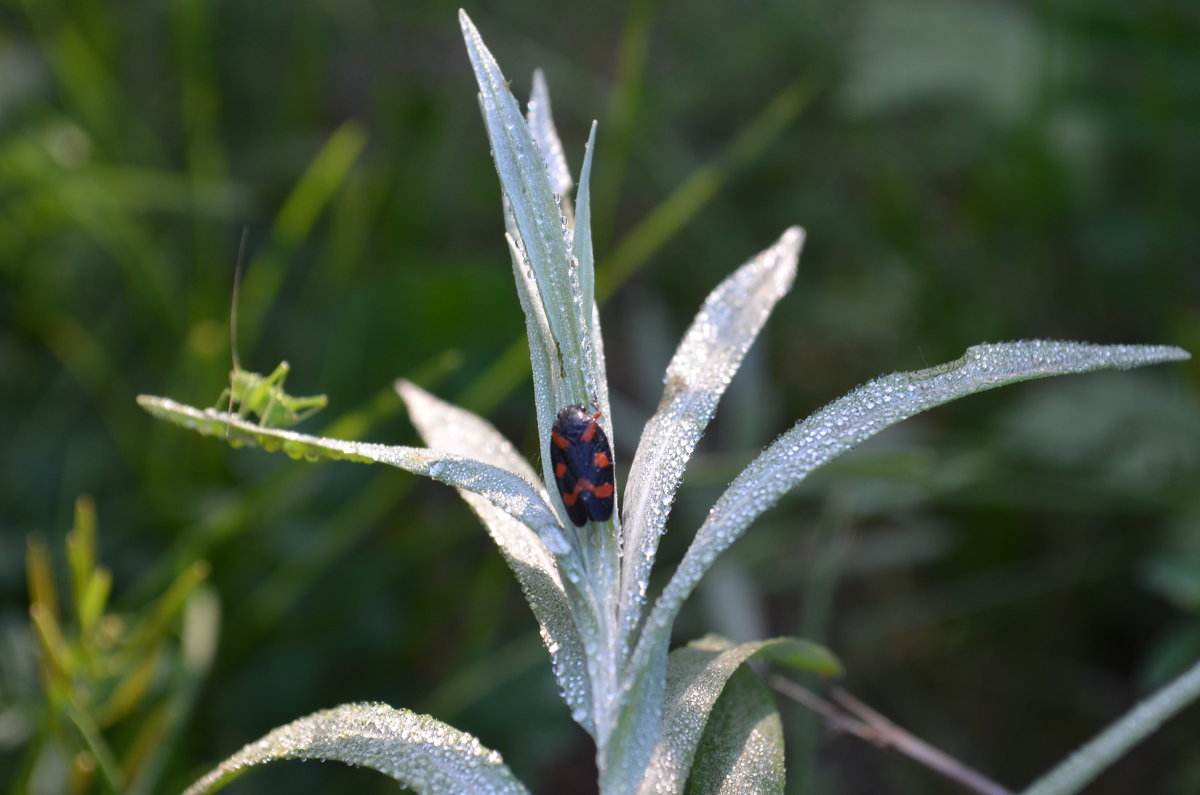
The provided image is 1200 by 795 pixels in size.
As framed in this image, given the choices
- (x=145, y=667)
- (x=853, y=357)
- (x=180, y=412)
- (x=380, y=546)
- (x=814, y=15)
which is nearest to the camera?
(x=180, y=412)

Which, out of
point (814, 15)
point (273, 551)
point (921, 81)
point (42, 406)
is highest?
point (814, 15)

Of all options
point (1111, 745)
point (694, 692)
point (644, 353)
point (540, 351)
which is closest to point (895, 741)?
point (1111, 745)

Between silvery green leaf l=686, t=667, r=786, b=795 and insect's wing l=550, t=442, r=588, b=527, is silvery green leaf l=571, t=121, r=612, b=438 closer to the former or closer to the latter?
insect's wing l=550, t=442, r=588, b=527

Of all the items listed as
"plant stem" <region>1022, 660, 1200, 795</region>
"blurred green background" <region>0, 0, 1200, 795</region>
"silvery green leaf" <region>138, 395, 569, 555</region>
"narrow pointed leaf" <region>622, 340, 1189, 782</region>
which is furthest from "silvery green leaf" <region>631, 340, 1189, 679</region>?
"blurred green background" <region>0, 0, 1200, 795</region>

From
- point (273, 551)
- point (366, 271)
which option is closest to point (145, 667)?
point (273, 551)

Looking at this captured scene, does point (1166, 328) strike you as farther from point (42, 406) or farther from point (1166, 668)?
point (42, 406)

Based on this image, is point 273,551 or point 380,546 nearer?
point 273,551
